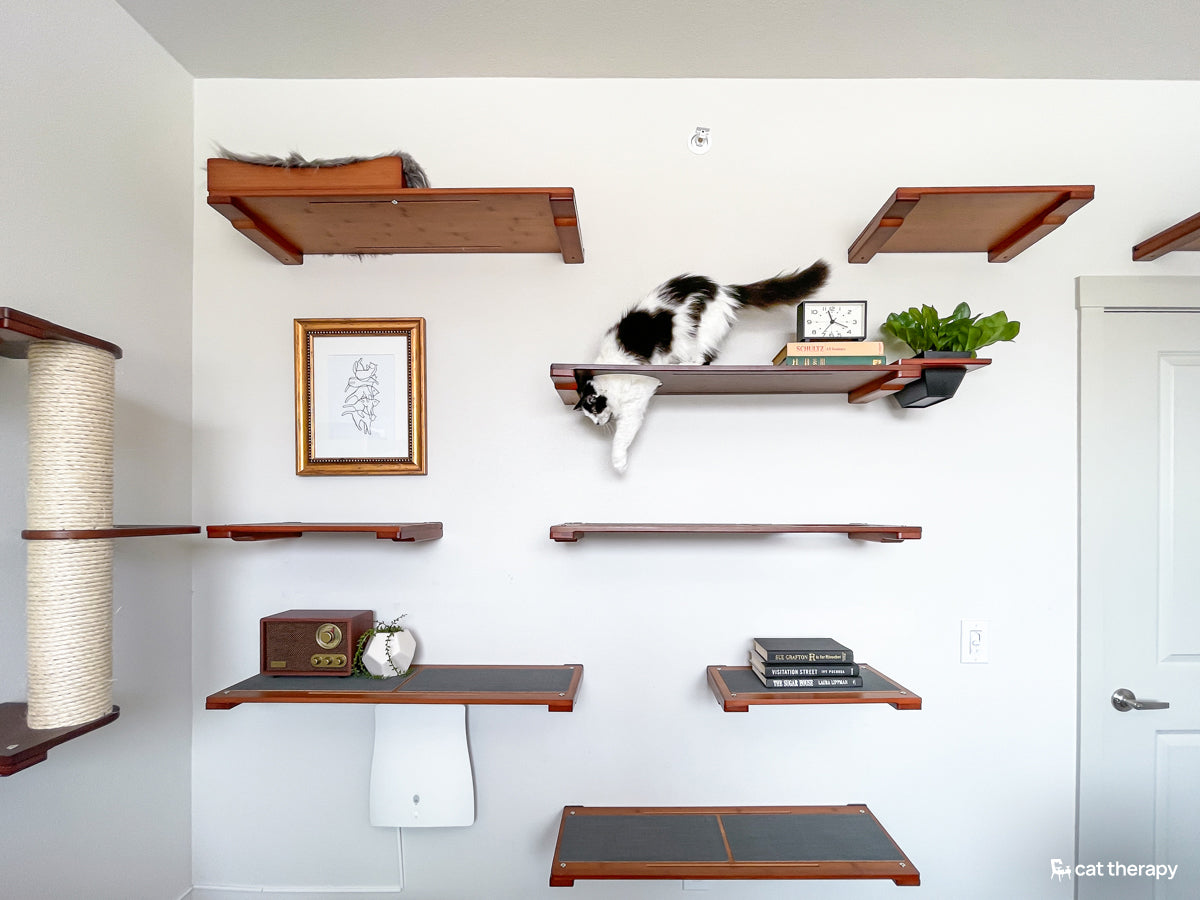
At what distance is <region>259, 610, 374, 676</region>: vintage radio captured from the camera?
61.5 inches

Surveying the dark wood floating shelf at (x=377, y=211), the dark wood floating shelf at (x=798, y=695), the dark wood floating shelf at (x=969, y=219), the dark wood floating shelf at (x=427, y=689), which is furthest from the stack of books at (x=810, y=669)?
the dark wood floating shelf at (x=377, y=211)

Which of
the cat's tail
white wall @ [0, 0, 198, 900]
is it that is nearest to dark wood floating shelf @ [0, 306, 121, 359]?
white wall @ [0, 0, 198, 900]

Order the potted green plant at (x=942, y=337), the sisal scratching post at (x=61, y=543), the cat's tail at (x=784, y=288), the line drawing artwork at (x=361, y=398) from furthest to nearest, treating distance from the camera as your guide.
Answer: the line drawing artwork at (x=361, y=398) → the cat's tail at (x=784, y=288) → the potted green plant at (x=942, y=337) → the sisal scratching post at (x=61, y=543)

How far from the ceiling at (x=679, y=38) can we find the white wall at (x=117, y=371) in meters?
0.26

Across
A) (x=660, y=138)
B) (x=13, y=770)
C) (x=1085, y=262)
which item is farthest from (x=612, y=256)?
(x=13, y=770)

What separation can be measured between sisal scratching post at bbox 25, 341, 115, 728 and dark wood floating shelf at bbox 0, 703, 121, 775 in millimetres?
15

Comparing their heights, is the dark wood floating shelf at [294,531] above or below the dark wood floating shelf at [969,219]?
below

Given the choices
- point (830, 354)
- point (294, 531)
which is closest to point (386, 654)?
point (294, 531)

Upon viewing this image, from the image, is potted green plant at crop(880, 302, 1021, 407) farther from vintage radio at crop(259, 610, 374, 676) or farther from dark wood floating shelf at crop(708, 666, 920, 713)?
vintage radio at crop(259, 610, 374, 676)

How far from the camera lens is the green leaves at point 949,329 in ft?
4.94

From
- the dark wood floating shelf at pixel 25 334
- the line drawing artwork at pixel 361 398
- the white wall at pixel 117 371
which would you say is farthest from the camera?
the line drawing artwork at pixel 361 398

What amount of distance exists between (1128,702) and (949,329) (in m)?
1.08

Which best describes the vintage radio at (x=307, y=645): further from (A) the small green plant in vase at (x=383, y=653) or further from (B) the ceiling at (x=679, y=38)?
(B) the ceiling at (x=679, y=38)

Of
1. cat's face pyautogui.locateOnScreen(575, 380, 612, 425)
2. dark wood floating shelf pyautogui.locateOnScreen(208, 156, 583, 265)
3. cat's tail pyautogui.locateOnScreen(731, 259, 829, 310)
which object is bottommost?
cat's face pyautogui.locateOnScreen(575, 380, 612, 425)
